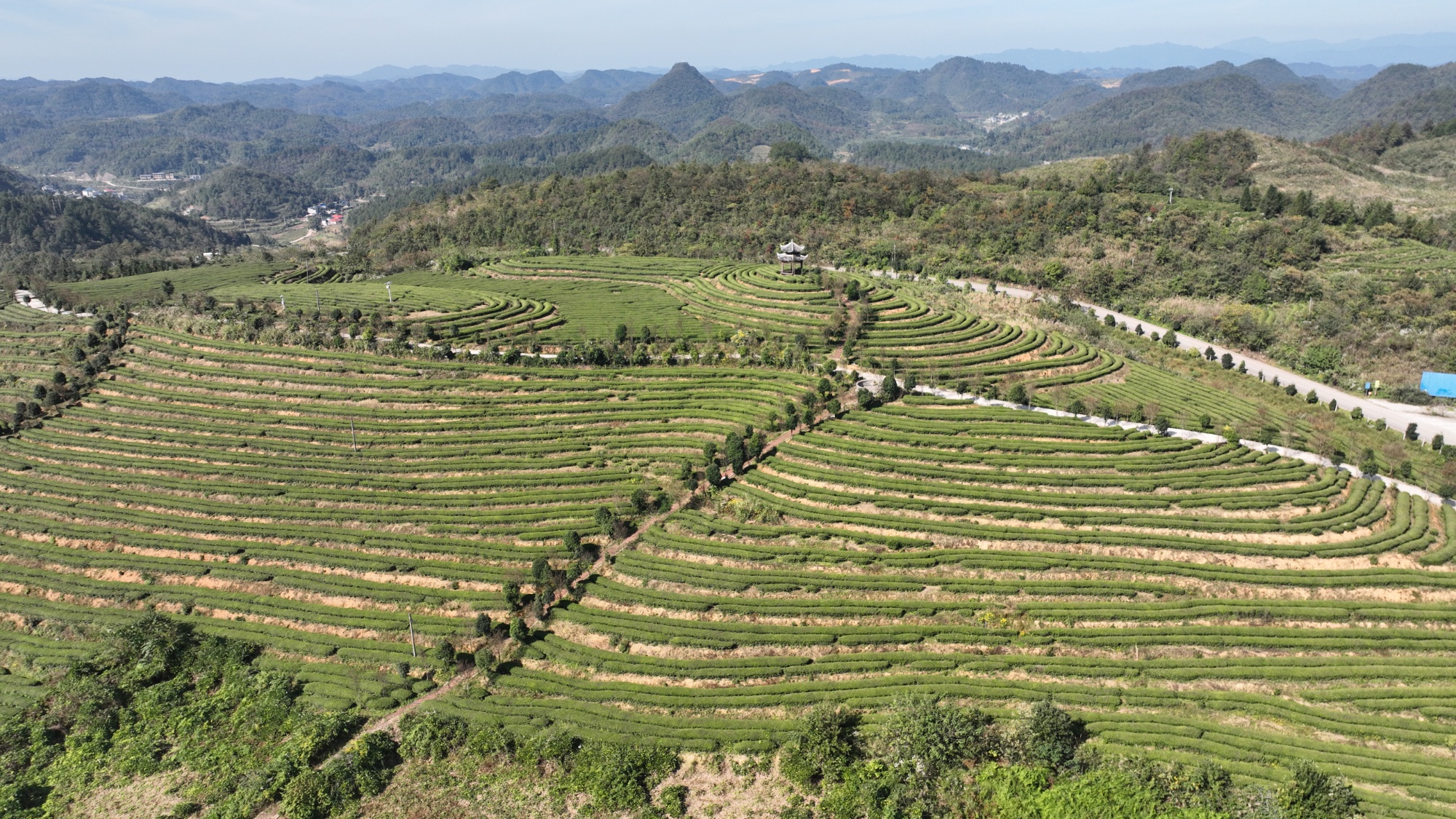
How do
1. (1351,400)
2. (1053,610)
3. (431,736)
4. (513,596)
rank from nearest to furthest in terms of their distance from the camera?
(431,736)
(1053,610)
(513,596)
(1351,400)

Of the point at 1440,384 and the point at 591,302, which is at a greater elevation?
the point at 591,302

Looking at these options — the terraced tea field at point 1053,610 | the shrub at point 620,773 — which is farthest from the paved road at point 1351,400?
the shrub at point 620,773

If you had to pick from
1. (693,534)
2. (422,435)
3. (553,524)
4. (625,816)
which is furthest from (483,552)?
(625,816)

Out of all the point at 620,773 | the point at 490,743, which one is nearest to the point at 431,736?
the point at 490,743

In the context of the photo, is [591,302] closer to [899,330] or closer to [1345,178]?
[899,330]

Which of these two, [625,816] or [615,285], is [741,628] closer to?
[625,816]
